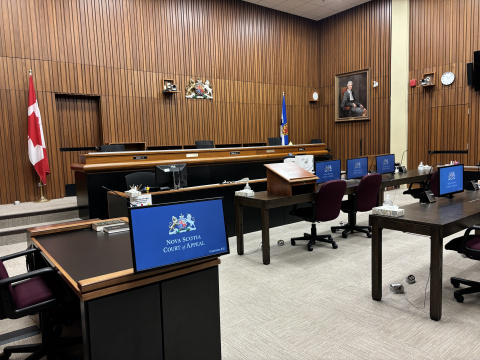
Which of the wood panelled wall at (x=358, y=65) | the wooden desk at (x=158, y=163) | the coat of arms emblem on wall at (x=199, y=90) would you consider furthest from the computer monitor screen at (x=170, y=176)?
the wood panelled wall at (x=358, y=65)

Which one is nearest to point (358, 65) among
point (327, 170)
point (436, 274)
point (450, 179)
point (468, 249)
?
point (327, 170)

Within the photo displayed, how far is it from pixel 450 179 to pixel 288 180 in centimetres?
170

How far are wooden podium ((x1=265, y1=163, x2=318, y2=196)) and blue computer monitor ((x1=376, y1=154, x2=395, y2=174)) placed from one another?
8.26 ft

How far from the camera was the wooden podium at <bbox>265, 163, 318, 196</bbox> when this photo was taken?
14.0ft

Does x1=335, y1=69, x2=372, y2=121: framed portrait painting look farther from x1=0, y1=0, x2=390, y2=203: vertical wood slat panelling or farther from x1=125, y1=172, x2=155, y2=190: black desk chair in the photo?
x1=125, y1=172, x2=155, y2=190: black desk chair

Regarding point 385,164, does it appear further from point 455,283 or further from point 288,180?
point 455,283

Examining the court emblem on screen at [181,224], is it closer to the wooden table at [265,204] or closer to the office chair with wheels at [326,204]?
the wooden table at [265,204]

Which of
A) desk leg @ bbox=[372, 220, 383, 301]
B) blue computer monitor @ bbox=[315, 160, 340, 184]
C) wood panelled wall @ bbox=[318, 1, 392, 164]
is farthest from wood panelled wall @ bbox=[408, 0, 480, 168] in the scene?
desk leg @ bbox=[372, 220, 383, 301]

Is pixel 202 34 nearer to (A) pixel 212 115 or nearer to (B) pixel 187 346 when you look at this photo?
(A) pixel 212 115

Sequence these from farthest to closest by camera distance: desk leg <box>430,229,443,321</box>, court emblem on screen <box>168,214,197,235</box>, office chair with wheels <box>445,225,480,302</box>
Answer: office chair with wheels <box>445,225,480,302</box>
desk leg <box>430,229,443,321</box>
court emblem on screen <box>168,214,197,235</box>

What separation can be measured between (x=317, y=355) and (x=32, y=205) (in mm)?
6029

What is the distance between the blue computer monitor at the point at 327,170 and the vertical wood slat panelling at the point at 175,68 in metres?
4.58

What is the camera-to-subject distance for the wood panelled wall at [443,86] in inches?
326

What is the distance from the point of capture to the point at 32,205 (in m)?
A: 6.53
